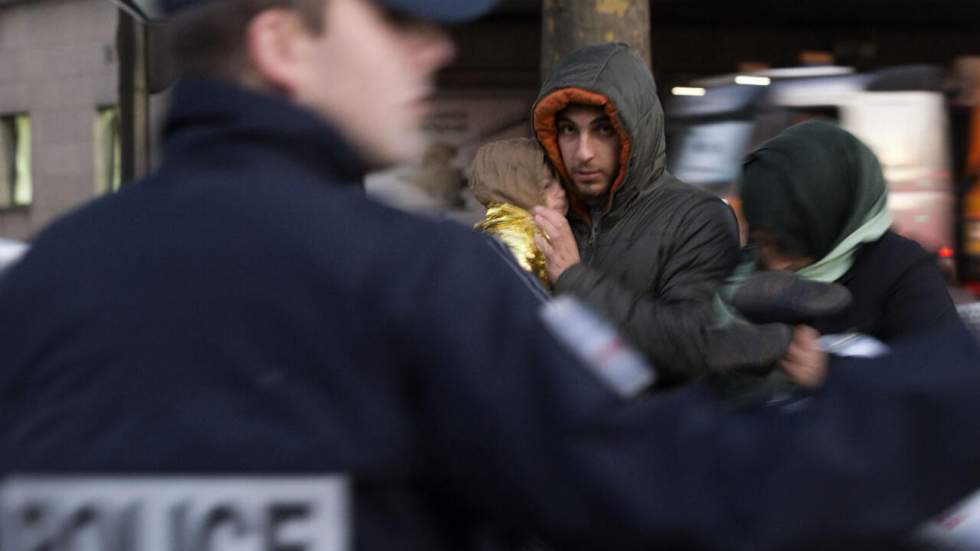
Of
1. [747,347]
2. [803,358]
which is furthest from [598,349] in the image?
[747,347]

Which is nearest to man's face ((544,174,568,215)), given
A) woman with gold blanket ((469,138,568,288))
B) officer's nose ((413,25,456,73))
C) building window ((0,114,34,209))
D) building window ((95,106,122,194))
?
woman with gold blanket ((469,138,568,288))

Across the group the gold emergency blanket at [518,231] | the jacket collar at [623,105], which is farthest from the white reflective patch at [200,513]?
the jacket collar at [623,105]

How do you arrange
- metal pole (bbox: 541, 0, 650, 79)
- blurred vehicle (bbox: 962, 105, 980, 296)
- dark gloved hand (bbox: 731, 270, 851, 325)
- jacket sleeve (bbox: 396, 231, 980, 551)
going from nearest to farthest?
jacket sleeve (bbox: 396, 231, 980, 551) < dark gloved hand (bbox: 731, 270, 851, 325) < metal pole (bbox: 541, 0, 650, 79) < blurred vehicle (bbox: 962, 105, 980, 296)

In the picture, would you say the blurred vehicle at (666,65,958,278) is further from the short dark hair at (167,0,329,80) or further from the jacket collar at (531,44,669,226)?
the short dark hair at (167,0,329,80)

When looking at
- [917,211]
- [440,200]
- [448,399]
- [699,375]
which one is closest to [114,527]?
[448,399]

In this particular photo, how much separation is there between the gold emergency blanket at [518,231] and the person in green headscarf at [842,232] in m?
0.55

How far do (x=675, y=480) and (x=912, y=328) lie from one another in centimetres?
189

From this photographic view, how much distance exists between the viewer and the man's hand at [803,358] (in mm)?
2098

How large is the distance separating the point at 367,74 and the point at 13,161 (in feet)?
74.9

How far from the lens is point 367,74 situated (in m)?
1.38

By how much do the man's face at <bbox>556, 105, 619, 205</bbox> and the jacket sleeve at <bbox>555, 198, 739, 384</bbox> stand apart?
10.0 inches

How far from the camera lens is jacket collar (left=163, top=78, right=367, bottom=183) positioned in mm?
1335

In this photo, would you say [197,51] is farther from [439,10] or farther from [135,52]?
[135,52]

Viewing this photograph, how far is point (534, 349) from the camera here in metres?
1.23
